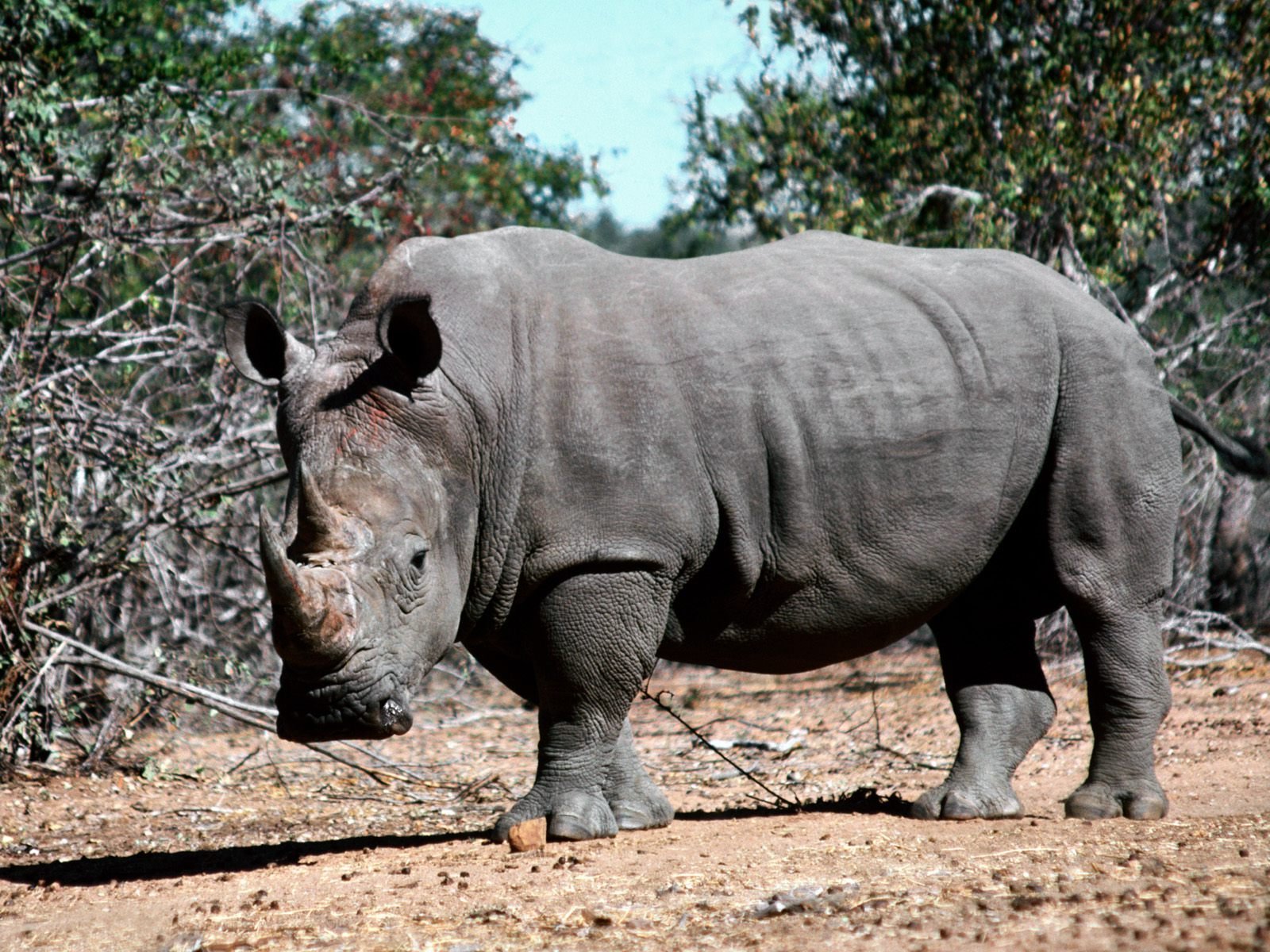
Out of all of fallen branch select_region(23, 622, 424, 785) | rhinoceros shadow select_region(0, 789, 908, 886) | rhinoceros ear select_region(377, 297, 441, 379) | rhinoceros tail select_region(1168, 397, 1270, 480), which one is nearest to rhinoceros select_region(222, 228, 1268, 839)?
rhinoceros ear select_region(377, 297, 441, 379)

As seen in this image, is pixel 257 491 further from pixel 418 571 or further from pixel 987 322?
pixel 987 322

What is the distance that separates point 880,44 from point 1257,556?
15.4 feet

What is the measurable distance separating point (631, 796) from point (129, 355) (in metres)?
4.35

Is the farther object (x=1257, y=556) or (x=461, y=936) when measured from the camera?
(x=1257, y=556)

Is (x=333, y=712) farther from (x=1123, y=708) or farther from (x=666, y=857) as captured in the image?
(x=1123, y=708)

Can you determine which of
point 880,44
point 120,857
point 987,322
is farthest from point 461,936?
point 880,44

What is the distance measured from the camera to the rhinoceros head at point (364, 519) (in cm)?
461

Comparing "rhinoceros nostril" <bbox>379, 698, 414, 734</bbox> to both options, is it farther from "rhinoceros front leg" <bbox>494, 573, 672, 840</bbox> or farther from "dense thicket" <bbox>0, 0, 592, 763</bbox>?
"dense thicket" <bbox>0, 0, 592, 763</bbox>

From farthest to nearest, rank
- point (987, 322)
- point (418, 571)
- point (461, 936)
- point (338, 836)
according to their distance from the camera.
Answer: point (338, 836), point (987, 322), point (418, 571), point (461, 936)

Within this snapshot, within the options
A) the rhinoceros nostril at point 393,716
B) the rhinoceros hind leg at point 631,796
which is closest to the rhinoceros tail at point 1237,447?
the rhinoceros hind leg at point 631,796

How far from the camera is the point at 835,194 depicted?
1138 cm

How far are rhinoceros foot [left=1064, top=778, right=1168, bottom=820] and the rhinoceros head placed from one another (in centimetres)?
239

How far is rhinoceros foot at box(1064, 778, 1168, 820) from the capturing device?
5.51 metres

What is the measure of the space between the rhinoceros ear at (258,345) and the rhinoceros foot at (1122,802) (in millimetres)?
3182
